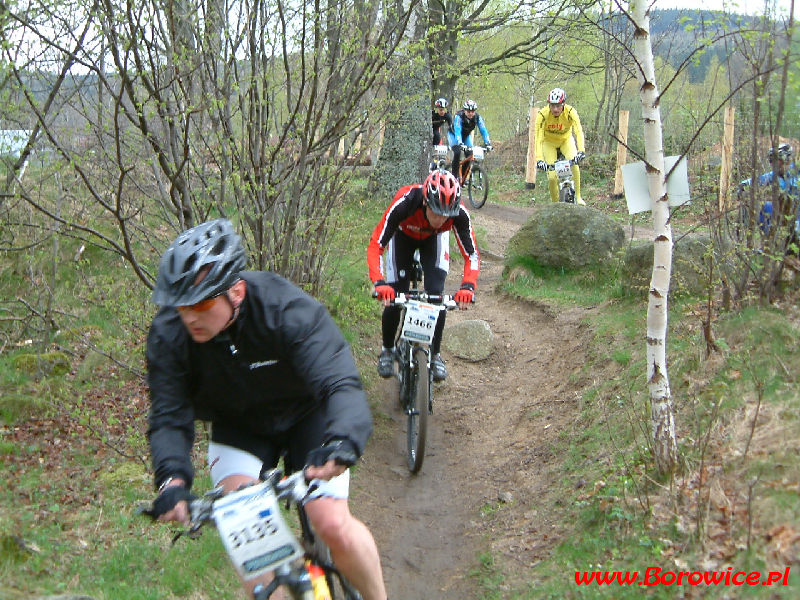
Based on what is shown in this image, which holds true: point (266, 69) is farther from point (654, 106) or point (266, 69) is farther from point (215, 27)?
point (654, 106)

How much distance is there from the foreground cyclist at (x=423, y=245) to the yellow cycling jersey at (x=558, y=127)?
635cm

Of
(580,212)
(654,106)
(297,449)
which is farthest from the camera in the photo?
(580,212)

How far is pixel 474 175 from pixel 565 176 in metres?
4.30

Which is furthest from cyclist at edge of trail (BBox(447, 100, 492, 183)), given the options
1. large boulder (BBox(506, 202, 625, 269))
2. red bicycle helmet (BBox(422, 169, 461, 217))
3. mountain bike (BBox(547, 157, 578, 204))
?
red bicycle helmet (BBox(422, 169, 461, 217))

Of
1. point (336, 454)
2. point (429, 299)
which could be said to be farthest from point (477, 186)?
point (336, 454)

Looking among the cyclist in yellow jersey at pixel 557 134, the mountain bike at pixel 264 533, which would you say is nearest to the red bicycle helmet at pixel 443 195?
the mountain bike at pixel 264 533

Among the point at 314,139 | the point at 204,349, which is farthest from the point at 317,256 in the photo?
the point at 204,349

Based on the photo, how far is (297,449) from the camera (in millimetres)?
3328

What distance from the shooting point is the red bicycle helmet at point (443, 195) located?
582 centimetres

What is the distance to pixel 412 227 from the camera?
257 inches

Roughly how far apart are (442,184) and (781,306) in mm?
2675

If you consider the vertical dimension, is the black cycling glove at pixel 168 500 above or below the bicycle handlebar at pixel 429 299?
below
